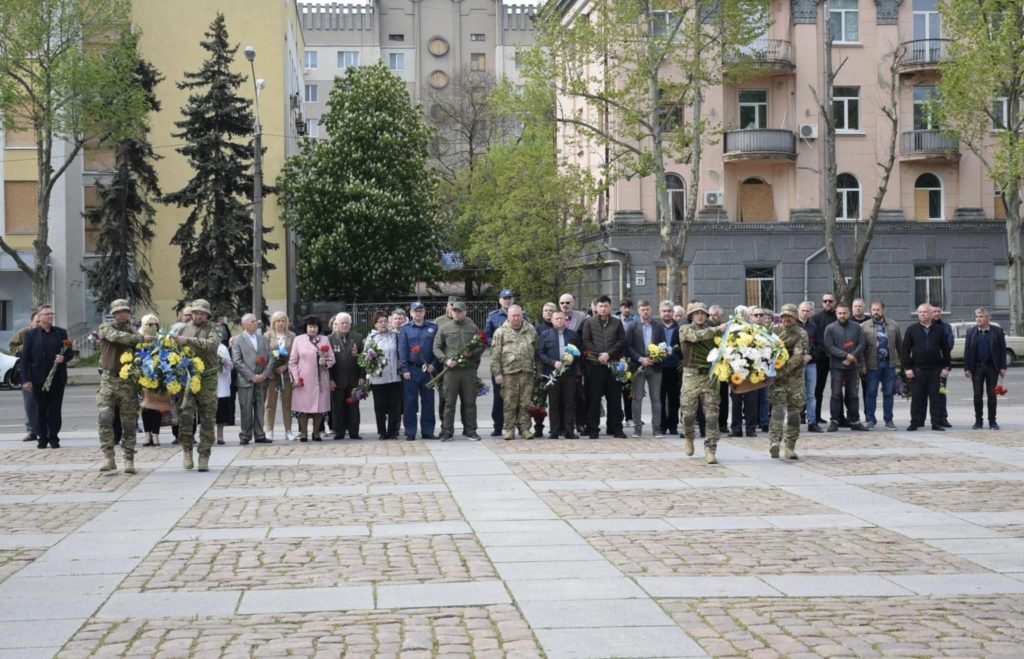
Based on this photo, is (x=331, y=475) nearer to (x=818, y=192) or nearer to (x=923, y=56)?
(x=818, y=192)

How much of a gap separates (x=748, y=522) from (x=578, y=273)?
37856 mm

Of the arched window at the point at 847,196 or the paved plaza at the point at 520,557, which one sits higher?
the arched window at the point at 847,196

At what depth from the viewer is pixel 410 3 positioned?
9719 centimetres

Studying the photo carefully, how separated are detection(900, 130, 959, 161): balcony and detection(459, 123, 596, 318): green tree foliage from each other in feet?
38.0

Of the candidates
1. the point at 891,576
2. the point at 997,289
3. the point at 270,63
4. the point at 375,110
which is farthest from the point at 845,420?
the point at 270,63

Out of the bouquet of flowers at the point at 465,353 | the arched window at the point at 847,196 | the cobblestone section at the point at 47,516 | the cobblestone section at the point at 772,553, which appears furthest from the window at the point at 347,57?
the cobblestone section at the point at 772,553

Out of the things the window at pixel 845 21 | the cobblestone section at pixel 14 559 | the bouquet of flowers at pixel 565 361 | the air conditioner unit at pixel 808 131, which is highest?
the window at pixel 845 21

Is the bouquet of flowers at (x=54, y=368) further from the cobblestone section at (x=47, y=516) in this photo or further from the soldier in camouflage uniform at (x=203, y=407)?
the cobblestone section at (x=47, y=516)

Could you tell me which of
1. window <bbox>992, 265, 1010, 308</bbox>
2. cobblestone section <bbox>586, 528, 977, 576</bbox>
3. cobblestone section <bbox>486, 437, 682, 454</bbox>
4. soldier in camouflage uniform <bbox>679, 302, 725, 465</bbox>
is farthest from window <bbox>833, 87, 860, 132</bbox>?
cobblestone section <bbox>586, 528, 977, 576</bbox>

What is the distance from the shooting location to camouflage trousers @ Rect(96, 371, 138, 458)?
14.3 metres

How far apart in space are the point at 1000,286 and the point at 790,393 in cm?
3588

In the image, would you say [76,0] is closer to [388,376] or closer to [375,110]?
[375,110]

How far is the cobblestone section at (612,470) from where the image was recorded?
1365 centimetres

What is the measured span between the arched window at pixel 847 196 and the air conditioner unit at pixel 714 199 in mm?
4206
